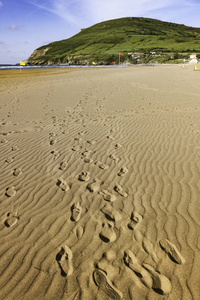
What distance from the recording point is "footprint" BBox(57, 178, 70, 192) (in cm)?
412

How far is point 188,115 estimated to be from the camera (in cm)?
877

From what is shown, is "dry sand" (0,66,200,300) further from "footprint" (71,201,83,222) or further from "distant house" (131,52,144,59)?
"distant house" (131,52,144,59)

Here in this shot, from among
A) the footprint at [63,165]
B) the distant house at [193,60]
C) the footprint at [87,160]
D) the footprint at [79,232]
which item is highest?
the distant house at [193,60]

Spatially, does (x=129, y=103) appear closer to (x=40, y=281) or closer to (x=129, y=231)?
(x=129, y=231)

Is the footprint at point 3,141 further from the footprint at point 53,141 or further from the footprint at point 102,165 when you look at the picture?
the footprint at point 102,165

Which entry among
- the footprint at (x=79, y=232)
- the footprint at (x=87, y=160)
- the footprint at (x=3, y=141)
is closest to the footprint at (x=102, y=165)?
Answer: the footprint at (x=87, y=160)

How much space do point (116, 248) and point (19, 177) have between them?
3.14 meters

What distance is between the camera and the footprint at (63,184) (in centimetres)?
412

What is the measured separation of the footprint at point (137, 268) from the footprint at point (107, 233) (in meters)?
0.32

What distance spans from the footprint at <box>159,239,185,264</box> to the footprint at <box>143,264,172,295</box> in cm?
32

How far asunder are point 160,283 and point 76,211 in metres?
1.78

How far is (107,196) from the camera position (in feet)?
12.5

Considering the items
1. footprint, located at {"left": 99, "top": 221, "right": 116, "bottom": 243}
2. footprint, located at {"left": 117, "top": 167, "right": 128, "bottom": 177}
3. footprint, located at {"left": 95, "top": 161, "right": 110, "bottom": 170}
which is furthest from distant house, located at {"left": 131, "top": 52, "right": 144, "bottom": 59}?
footprint, located at {"left": 99, "top": 221, "right": 116, "bottom": 243}

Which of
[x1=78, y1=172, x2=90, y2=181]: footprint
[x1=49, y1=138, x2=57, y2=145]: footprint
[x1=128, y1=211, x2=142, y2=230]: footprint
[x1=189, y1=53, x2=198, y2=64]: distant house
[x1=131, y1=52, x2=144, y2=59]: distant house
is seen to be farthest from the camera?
[x1=131, y1=52, x2=144, y2=59]: distant house
